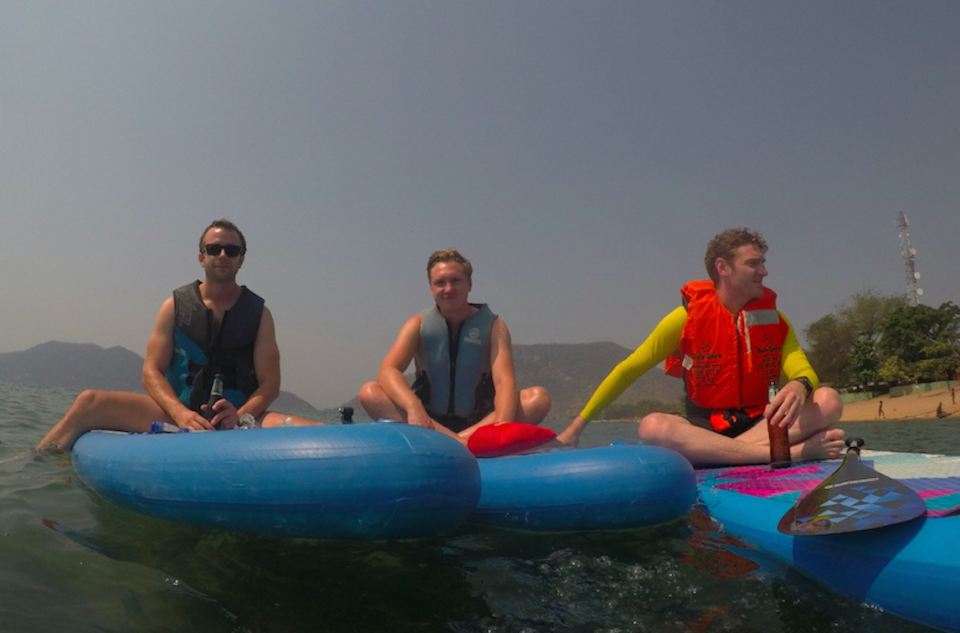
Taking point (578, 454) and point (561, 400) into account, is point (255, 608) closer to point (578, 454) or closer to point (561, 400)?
point (578, 454)

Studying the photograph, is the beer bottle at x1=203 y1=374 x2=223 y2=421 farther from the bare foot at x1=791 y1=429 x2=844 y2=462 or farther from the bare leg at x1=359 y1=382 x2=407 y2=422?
the bare foot at x1=791 y1=429 x2=844 y2=462

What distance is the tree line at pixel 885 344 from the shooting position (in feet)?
112

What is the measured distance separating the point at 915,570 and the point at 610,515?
115cm

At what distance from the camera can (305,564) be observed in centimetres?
229

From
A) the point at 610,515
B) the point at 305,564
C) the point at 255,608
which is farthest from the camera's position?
the point at 610,515

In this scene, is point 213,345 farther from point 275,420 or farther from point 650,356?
point 650,356

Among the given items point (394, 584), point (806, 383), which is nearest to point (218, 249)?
point (394, 584)

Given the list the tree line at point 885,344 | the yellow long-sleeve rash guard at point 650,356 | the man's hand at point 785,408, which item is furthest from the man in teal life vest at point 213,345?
the tree line at point 885,344

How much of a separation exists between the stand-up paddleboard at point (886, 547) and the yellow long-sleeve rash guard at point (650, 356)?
141 centimetres

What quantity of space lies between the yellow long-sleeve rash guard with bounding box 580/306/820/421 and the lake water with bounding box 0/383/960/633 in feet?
4.92

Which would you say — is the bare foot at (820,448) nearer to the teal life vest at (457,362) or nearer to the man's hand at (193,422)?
the teal life vest at (457,362)

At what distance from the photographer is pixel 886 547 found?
1876 mm

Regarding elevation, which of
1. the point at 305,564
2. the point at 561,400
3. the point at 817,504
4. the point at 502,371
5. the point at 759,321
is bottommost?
the point at 561,400

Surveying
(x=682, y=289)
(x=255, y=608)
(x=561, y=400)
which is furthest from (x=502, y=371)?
(x=561, y=400)
